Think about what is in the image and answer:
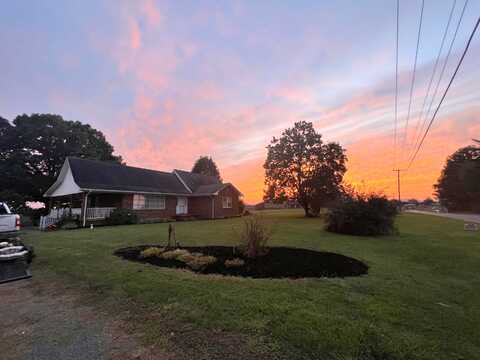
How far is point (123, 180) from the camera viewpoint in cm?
2011

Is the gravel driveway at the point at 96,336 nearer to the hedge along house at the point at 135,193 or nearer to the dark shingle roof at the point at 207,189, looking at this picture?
the hedge along house at the point at 135,193

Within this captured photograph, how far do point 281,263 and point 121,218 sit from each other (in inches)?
598

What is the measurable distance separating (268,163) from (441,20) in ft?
73.7

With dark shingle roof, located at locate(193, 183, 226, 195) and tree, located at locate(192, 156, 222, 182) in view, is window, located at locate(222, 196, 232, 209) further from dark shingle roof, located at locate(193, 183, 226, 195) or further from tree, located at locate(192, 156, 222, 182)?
tree, located at locate(192, 156, 222, 182)

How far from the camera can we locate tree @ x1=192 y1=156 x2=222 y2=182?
48.5m

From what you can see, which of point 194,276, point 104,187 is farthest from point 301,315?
point 104,187

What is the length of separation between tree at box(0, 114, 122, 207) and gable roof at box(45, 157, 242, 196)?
5974mm

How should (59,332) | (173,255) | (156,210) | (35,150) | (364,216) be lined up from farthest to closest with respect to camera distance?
1. (35,150)
2. (156,210)
3. (364,216)
4. (173,255)
5. (59,332)

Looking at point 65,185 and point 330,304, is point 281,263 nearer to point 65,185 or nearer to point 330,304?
point 330,304

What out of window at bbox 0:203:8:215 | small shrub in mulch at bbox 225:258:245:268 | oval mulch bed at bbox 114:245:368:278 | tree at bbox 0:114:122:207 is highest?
tree at bbox 0:114:122:207

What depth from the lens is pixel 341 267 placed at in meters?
5.58

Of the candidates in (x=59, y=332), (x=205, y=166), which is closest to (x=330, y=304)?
(x=59, y=332)

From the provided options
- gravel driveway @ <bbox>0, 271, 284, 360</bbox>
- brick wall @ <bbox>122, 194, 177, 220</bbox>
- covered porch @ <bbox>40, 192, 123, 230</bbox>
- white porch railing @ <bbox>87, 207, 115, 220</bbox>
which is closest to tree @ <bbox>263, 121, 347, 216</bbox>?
brick wall @ <bbox>122, 194, 177, 220</bbox>

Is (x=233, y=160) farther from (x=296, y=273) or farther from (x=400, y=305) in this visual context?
(x=400, y=305)
